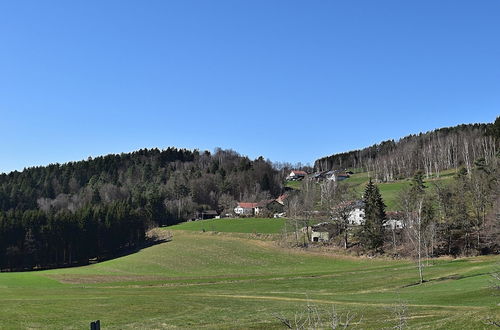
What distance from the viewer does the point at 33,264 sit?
105 meters

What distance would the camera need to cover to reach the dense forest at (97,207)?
106125mm

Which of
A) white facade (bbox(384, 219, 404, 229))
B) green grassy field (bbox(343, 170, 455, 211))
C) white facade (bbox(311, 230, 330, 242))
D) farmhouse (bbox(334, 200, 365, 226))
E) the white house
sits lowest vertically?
white facade (bbox(311, 230, 330, 242))

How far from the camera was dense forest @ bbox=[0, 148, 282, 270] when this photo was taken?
106125mm

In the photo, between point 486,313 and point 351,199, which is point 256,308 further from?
point 351,199

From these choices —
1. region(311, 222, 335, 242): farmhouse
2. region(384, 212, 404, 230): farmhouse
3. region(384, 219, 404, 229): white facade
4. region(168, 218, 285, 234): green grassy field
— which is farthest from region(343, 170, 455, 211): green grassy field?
region(168, 218, 285, 234): green grassy field

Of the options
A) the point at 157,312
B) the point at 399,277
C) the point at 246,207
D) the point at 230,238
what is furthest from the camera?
the point at 246,207

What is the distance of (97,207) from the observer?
416ft

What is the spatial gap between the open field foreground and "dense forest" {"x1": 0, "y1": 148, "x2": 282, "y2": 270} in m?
26.5

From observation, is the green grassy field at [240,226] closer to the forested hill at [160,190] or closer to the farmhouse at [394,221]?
the forested hill at [160,190]

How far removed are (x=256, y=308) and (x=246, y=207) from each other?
12894cm

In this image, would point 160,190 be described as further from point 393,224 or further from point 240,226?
point 393,224

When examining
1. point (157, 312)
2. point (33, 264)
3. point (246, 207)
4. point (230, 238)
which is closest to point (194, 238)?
point (230, 238)

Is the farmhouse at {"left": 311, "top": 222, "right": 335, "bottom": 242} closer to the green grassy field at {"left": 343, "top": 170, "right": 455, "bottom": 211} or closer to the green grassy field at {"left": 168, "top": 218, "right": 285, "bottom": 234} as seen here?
the green grassy field at {"left": 168, "top": 218, "right": 285, "bottom": 234}

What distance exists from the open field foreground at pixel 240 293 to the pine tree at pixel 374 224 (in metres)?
5.76
